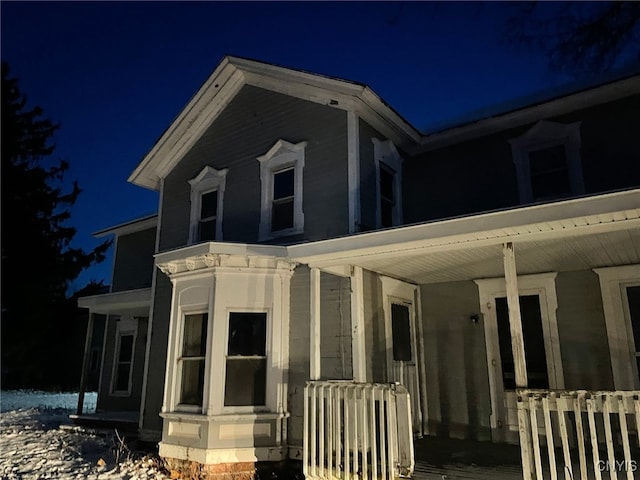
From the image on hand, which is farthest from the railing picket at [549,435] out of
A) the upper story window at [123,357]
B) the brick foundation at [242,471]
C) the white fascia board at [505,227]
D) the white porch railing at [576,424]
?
the upper story window at [123,357]

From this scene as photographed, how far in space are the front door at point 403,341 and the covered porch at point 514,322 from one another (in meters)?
0.03

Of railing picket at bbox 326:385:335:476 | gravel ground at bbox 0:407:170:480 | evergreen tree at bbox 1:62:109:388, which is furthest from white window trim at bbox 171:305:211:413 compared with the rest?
evergreen tree at bbox 1:62:109:388

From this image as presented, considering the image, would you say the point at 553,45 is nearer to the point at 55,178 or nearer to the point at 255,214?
the point at 255,214

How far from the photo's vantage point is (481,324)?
7691 mm

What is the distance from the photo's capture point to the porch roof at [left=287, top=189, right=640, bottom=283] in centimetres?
461

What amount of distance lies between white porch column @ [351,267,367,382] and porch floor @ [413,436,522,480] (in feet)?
4.14

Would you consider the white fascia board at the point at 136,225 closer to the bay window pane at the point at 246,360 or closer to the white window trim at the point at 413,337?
the bay window pane at the point at 246,360

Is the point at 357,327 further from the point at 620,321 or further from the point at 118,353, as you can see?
the point at 118,353

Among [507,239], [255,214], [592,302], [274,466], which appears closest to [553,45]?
[592,302]

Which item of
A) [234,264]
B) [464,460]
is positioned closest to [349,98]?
[234,264]

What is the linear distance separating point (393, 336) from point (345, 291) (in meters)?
1.15

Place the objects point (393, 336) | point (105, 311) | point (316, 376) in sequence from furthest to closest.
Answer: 1. point (105, 311)
2. point (393, 336)
3. point (316, 376)

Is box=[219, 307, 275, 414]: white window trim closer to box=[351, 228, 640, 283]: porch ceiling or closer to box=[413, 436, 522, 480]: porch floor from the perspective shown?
box=[351, 228, 640, 283]: porch ceiling

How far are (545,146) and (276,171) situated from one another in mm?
4655
